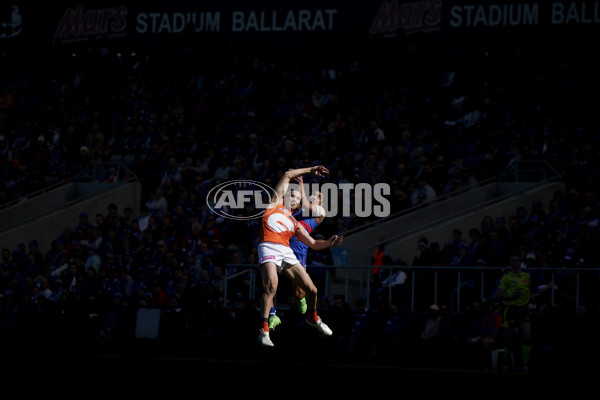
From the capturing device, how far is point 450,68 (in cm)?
2411

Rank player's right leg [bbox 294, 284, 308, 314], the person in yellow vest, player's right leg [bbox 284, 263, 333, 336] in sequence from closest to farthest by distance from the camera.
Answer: player's right leg [bbox 284, 263, 333, 336] → player's right leg [bbox 294, 284, 308, 314] → the person in yellow vest

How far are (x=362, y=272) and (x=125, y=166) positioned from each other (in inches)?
353

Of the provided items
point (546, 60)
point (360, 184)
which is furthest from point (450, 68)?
point (360, 184)

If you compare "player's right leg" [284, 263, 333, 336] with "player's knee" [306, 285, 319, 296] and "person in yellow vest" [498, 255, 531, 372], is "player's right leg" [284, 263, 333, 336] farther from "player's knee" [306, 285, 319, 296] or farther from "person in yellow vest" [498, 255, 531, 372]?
"person in yellow vest" [498, 255, 531, 372]

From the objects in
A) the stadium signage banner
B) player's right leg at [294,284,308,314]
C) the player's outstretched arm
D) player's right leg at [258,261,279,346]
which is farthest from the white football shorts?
the stadium signage banner

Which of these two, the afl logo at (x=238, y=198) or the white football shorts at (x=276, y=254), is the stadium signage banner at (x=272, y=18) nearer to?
the afl logo at (x=238, y=198)

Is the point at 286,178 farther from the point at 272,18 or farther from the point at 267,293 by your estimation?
the point at 272,18

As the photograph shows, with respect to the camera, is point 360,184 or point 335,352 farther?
point 360,184

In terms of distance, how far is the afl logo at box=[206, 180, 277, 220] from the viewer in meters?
20.6

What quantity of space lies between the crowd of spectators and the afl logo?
0.29m

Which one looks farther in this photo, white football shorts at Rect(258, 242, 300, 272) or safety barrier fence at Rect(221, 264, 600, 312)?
safety barrier fence at Rect(221, 264, 600, 312)

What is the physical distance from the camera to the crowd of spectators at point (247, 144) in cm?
1781

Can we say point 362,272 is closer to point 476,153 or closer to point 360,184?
point 360,184

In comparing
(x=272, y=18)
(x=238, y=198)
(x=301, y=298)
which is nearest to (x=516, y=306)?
(x=301, y=298)
